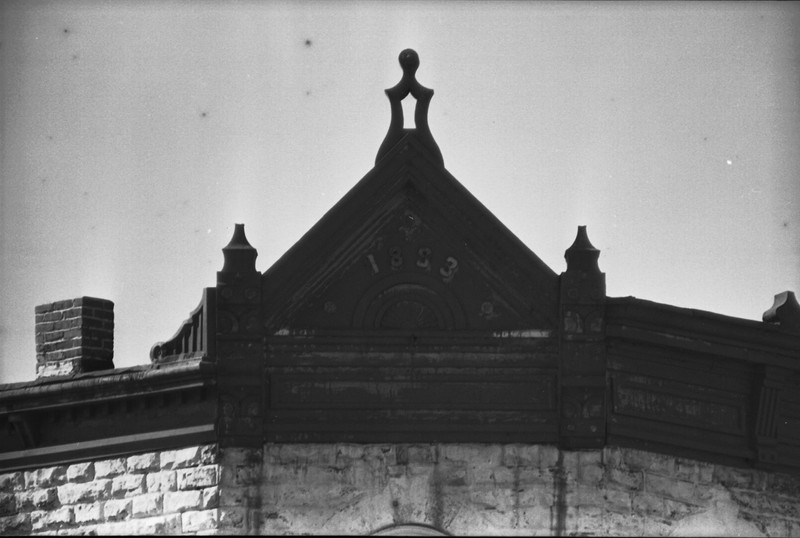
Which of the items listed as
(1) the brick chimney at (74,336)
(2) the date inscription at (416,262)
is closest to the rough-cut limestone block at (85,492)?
(1) the brick chimney at (74,336)

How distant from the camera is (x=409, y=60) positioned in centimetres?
1762

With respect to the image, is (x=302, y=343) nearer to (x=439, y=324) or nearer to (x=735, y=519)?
(x=439, y=324)

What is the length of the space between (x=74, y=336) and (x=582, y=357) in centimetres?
534

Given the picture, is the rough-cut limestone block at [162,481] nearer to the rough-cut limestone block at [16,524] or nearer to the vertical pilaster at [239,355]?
the vertical pilaster at [239,355]

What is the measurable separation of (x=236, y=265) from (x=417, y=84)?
2.52 m

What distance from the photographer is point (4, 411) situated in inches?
711

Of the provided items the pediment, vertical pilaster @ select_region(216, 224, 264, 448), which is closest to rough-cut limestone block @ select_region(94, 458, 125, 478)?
vertical pilaster @ select_region(216, 224, 264, 448)

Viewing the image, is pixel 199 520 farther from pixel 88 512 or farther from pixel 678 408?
pixel 678 408

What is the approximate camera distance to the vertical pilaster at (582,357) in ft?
54.8

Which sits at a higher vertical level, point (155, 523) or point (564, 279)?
point (564, 279)

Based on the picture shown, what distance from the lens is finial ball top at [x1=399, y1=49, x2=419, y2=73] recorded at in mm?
17625

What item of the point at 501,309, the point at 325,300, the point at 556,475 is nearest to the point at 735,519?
the point at 556,475

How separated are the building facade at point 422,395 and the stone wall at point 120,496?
2 centimetres

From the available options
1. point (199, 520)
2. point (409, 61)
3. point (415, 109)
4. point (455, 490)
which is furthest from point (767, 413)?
point (199, 520)
